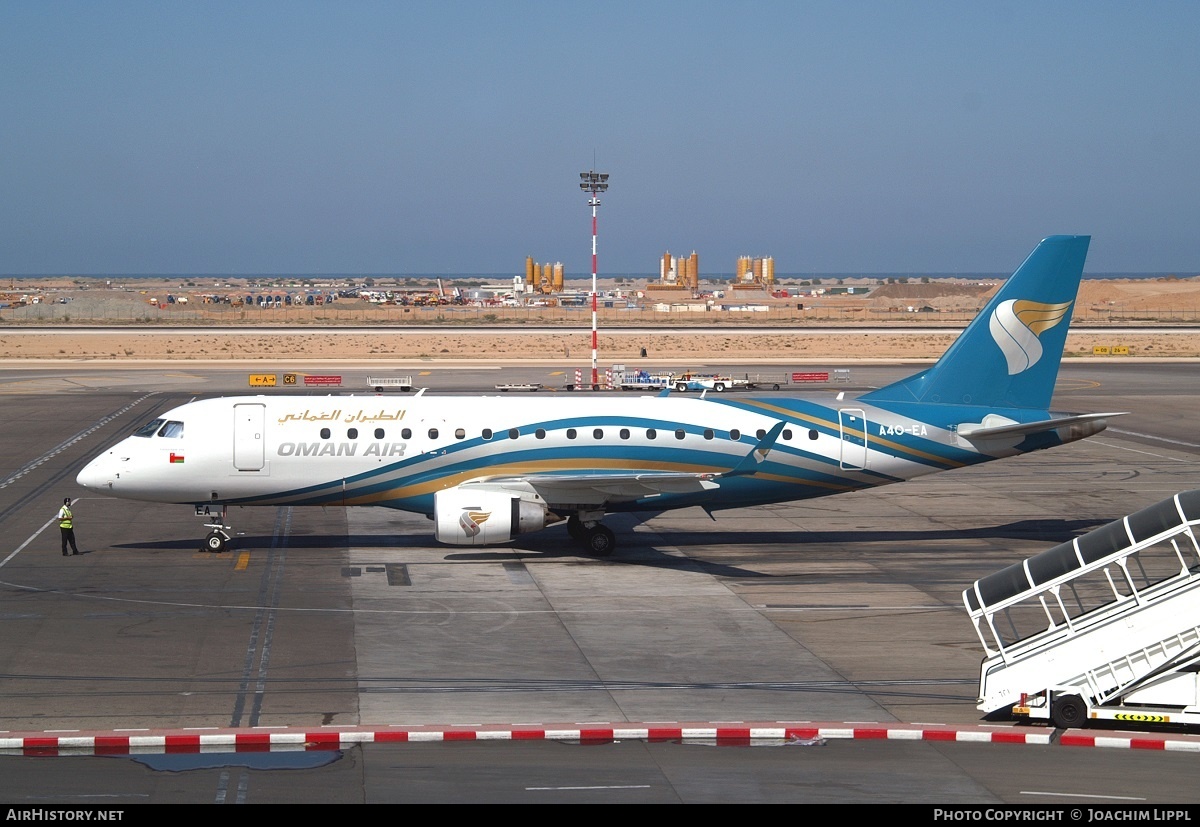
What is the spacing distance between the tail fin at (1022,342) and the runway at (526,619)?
180 inches

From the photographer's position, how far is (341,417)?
3459 centimetres

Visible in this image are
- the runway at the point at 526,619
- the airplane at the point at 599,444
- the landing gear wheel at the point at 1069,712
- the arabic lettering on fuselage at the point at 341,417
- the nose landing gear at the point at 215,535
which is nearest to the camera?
the landing gear wheel at the point at 1069,712

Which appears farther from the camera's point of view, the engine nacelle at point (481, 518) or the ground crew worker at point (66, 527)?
the ground crew worker at point (66, 527)

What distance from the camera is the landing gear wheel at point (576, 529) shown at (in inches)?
1392

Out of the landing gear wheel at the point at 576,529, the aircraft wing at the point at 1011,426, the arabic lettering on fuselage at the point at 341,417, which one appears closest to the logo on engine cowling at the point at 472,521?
the landing gear wheel at the point at 576,529

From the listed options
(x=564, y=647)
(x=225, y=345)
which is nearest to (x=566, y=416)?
(x=564, y=647)

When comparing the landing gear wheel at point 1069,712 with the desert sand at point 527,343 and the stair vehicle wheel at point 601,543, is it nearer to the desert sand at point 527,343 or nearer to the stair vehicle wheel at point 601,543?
the stair vehicle wheel at point 601,543

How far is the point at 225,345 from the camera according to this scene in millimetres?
127625

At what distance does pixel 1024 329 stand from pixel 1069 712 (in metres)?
18.7

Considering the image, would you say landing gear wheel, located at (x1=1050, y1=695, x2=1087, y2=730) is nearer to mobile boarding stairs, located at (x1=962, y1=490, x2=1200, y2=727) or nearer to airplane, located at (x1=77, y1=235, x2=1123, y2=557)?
mobile boarding stairs, located at (x1=962, y1=490, x2=1200, y2=727)

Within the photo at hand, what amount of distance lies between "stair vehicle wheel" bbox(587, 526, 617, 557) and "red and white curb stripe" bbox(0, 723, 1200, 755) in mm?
14752

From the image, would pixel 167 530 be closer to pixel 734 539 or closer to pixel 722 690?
pixel 734 539

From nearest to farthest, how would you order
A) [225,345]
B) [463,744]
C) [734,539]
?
1. [463,744]
2. [734,539]
3. [225,345]
